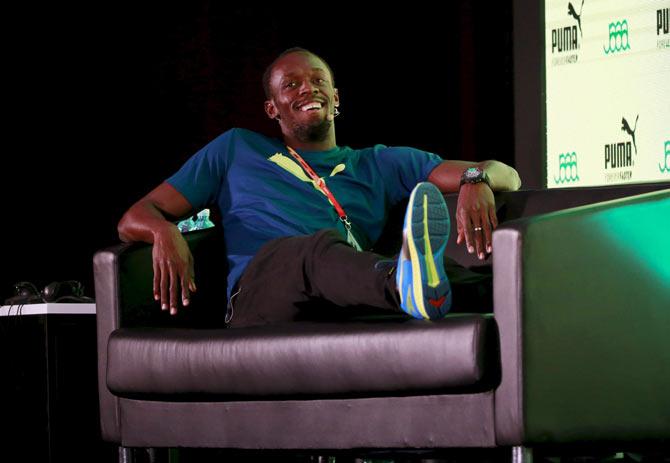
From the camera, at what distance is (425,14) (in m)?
4.71

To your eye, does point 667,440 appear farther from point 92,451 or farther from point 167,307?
point 92,451

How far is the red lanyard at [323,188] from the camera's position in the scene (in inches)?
109

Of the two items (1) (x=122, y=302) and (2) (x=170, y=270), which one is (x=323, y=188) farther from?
(1) (x=122, y=302)

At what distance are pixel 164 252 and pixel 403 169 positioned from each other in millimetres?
660

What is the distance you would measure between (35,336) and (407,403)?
53.6 inches

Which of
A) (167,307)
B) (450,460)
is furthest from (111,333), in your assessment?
(450,460)

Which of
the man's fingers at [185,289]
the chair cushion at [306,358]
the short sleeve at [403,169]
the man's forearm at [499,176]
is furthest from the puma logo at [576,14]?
the chair cushion at [306,358]

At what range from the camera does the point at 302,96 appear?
3043 mm

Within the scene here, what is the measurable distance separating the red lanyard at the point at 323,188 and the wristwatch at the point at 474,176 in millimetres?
363

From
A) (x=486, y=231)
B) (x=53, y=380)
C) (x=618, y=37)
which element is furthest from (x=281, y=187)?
(x=618, y=37)

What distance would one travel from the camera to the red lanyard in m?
2.76

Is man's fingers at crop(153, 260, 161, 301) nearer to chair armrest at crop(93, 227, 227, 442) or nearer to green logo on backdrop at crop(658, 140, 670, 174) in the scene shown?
chair armrest at crop(93, 227, 227, 442)

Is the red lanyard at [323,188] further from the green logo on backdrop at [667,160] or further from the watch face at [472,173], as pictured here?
the green logo on backdrop at [667,160]

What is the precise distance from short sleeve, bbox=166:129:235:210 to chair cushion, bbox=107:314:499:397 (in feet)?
1.60
